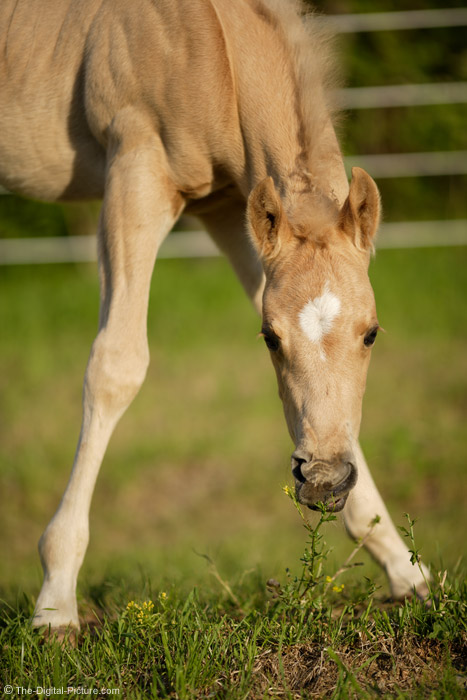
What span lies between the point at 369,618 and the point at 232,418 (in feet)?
12.8

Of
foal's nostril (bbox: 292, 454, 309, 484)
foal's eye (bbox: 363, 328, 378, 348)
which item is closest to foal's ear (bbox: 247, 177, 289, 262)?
foal's eye (bbox: 363, 328, 378, 348)

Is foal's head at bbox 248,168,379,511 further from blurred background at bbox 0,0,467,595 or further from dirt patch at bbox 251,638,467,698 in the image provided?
blurred background at bbox 0,0,467,595

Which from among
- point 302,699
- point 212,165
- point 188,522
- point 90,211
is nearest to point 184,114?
point 212,165

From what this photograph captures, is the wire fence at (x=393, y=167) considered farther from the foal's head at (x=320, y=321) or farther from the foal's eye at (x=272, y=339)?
the foal's eye at (x=272, y=339)

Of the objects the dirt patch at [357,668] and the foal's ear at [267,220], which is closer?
the dirt patch at [357,668]

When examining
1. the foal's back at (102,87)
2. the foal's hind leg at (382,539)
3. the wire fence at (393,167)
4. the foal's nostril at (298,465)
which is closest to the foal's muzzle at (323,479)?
the foal's nostril at (298,465)

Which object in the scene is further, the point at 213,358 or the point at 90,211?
the point at 90,211

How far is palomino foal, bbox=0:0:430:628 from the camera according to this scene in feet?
8.61

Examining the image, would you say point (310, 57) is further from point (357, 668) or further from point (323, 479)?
point (357, 668)

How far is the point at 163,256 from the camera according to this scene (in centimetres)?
886

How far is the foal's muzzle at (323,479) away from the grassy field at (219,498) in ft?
0.32

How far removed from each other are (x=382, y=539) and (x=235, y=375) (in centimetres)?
399

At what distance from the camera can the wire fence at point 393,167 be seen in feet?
26.9

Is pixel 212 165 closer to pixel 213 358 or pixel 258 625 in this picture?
pixel 258 625
